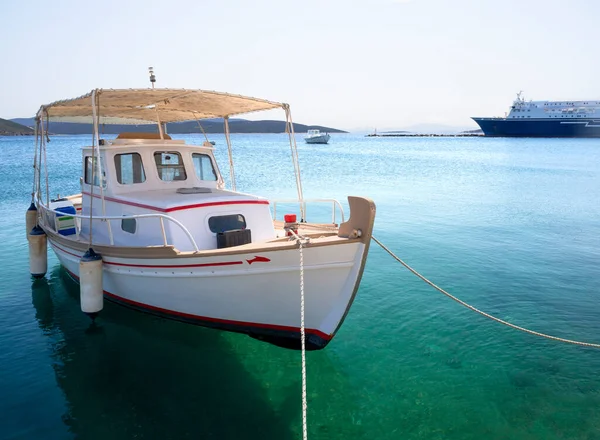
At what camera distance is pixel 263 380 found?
6.74m

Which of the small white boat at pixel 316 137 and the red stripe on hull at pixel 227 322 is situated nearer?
the red stripe on hull at pixel 227 322

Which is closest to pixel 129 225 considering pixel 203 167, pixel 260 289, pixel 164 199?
pixel 164 199

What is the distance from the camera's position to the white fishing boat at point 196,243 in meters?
5.97

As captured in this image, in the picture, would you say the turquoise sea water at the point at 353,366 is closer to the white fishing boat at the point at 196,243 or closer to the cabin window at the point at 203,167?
Result: the white fishing boat at the point at 196,243

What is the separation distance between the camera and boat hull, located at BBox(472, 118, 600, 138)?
113000mm

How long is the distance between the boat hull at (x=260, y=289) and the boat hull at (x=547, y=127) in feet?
421

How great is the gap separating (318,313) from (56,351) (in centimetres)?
500

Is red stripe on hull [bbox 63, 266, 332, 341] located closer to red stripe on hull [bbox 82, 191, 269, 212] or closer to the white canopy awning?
red stripe on hull [bbox 82, 191, 269, 212]

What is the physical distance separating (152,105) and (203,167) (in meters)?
1.93

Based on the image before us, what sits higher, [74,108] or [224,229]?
[74,108]

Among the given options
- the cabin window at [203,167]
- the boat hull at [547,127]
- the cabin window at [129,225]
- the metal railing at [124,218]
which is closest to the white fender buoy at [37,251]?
the metal railing at [124,218]

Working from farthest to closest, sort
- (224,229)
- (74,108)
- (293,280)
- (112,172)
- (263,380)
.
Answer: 1. (74,108)
2. (112,172)
3. (224,229)
4. (263,380)
5. (293,280)

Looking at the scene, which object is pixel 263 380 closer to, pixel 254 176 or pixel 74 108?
pixel 74 108

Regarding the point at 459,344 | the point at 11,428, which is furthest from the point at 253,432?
the point at 459,344
